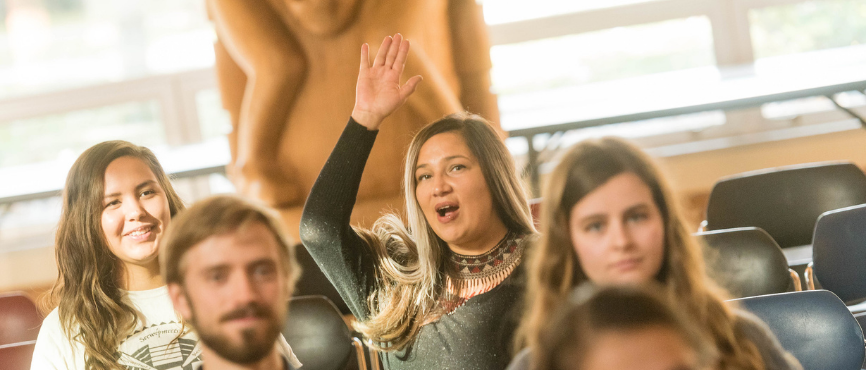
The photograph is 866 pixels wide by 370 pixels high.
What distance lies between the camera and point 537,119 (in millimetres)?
4141

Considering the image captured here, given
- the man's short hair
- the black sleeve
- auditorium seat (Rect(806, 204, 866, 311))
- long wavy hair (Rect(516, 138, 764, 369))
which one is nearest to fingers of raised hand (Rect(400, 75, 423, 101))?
the black sleeve

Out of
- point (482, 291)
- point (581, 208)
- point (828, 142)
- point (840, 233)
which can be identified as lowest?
point (828, 142)

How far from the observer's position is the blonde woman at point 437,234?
1364 mm

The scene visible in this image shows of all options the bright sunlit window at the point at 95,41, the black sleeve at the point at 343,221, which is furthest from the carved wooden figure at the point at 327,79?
the black sleeve at the point at 343,221

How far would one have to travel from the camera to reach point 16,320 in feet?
8.82

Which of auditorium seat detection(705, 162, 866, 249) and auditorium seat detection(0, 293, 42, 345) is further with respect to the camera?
auditorium seat detection(705, 162, 866, 249)

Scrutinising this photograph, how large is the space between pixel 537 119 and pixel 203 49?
236cm

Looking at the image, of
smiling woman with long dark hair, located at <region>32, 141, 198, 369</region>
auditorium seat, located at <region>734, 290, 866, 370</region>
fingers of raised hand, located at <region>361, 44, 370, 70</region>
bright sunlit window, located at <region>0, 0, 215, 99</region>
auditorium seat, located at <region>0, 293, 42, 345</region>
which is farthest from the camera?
bright sunlit window, located at <region>0, 0, 215, 99</region>

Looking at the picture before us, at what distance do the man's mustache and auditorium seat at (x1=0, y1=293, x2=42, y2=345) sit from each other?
2437 mm

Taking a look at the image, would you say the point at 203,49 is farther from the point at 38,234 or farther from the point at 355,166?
the point at 355,166

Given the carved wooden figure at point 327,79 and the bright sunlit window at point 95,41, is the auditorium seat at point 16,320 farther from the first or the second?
the bright sunlit window at point 95,41

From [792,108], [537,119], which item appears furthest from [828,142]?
[537,119]

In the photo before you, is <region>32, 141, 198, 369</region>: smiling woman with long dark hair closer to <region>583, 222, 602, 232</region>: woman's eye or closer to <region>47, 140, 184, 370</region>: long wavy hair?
<region>47, 140, 184, 370</region>: long wavy hair

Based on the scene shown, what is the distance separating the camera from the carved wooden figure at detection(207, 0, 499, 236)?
3.30 metres
